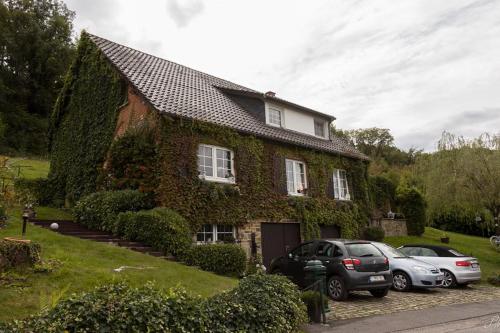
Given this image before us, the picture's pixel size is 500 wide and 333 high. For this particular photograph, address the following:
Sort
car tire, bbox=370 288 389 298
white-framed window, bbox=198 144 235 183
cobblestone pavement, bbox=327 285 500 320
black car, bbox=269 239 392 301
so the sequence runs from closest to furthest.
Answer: cobblestone pavement, bbox=327 285 500 320, black car, bbox=269 239 392 301, car tire, bbox=370 288 389 298, white-framed window, bbox=198 144 235 183

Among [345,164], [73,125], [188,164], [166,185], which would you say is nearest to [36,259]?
[166,185]

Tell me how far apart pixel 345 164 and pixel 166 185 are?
11.3m

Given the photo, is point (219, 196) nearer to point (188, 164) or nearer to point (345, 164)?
point (188, 164)

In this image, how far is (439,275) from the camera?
43.3 ft

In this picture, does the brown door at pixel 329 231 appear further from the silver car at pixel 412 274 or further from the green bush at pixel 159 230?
the green bush at pixel 159 230

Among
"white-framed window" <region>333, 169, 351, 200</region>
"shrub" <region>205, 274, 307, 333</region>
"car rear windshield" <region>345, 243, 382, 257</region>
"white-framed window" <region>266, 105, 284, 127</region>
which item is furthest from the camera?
"white-framed window" <region>333, 169, 351, 200</region>

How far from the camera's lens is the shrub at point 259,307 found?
6508 mm

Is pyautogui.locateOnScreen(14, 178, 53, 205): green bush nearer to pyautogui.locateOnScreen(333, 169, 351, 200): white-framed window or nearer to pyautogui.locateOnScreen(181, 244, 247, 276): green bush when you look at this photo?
pyautogui.locateOnScreen(181, 244, 247, 276): green bush

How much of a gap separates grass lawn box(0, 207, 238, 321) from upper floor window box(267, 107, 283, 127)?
35.5 feet

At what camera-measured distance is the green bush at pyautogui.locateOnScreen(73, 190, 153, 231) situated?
1375 centimetres

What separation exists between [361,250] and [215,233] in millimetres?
5929

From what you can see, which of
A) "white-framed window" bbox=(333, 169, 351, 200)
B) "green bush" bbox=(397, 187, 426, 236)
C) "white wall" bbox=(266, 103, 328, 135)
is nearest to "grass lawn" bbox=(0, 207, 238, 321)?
"white wall" bbox=(266, 103, 328, 135)

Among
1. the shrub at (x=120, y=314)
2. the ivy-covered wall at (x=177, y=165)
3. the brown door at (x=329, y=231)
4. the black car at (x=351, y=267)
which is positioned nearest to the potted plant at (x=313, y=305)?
the black car at (x=351, y=267)

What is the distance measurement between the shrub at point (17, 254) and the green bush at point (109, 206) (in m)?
5.58
